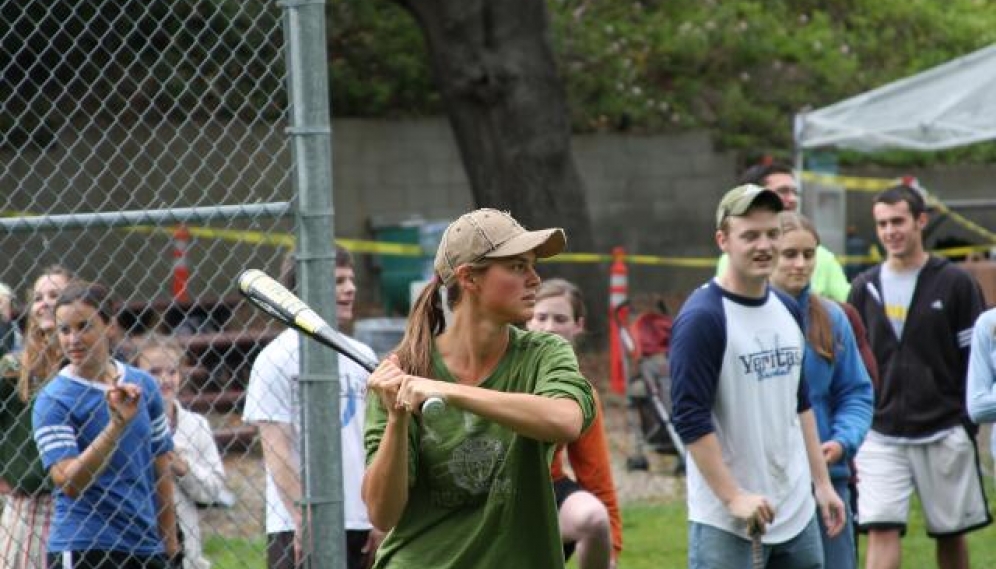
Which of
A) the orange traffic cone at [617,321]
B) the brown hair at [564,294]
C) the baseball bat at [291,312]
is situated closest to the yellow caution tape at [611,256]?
the orange traffic cone at [617,321]

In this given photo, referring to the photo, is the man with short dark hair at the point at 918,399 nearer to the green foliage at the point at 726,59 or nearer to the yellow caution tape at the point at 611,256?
the yellow caution tape at the point at 611,256

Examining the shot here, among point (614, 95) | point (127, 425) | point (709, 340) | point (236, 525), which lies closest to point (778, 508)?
point (709, 340)

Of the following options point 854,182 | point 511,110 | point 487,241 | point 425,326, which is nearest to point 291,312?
point 425,326

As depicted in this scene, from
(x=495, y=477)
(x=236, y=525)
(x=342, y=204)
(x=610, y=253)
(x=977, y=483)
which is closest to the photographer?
(x=495, y=477)

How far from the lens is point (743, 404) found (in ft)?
17.4

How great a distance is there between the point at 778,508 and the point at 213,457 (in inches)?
87.7

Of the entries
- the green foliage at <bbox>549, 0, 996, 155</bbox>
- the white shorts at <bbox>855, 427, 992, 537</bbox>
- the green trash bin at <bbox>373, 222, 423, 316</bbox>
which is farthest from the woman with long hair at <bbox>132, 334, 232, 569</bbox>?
the green foliage at <bbox>549, 0, 996, 155</bbox>

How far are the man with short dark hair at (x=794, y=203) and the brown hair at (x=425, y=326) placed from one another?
3.09m

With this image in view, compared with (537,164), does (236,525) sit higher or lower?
lower

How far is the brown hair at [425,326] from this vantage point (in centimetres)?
395

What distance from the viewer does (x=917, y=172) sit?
748 inches

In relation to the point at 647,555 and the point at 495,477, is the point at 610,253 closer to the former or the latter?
the point at 647,555

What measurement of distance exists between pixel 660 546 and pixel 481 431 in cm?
514

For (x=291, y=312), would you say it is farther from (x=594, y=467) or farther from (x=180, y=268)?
(x=180, y=268)
